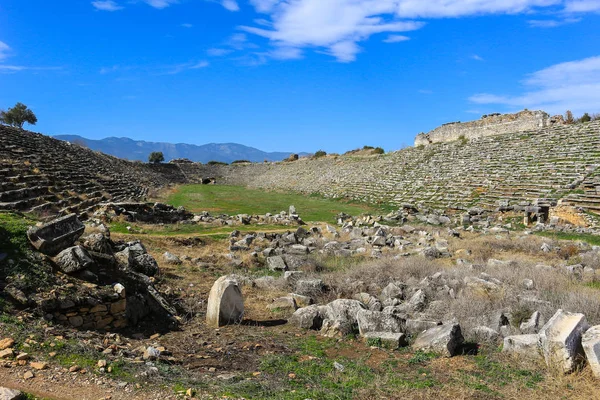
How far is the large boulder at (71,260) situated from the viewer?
26.5ft

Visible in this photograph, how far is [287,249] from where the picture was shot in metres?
16.0

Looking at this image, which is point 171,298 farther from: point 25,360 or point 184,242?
point 184,242

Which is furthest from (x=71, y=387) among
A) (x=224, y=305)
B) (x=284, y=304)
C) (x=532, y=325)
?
(x=532, y=325)

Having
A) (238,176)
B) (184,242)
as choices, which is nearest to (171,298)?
(184,242)

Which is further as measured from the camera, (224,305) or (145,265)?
(145,265)

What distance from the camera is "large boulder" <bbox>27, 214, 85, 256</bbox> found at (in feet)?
27.0

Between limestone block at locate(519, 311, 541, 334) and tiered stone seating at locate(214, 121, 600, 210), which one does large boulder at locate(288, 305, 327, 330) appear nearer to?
limestone block at locate(519, 311, 541, 334)

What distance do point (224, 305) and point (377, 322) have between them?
2.98 metres

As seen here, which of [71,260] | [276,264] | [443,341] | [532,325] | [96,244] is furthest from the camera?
[276,264]

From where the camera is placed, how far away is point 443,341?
6570 mm

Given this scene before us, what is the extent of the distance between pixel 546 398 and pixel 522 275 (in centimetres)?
574

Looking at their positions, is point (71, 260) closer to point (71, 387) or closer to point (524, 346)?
point (71, 387)

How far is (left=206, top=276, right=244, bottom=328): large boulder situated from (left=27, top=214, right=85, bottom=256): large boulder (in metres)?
3.26

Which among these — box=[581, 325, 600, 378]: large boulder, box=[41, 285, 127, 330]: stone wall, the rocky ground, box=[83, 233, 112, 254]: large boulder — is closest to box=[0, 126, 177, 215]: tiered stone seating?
box=[83, 233, 112, 254]: large boulder
